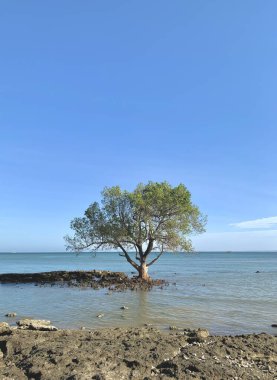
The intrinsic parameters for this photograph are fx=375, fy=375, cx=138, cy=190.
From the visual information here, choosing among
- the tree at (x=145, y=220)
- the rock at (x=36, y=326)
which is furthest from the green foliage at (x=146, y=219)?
the rock at (x=36, y=326)

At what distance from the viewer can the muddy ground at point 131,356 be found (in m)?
10.2

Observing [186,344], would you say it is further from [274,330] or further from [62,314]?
[62,314]

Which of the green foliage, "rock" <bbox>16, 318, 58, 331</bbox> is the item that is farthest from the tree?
"rock" <bbox>16, 318, 58, 331</bbox>

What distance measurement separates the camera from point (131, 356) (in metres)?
11.4

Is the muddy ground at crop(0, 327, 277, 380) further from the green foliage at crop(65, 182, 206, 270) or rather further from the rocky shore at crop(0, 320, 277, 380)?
the green foliage at crop(65, 182, 206, 270)

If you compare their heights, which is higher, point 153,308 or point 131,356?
point 131,356

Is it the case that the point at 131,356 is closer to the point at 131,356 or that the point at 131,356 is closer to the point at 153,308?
the point at 131,356

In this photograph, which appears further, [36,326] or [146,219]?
[146,219]

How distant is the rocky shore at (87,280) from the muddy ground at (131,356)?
22.6 m

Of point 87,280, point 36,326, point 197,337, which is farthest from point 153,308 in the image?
point 87,280

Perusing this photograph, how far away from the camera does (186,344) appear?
1330 cm

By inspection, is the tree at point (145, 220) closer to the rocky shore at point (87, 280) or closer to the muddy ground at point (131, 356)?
the rocky shore at point (87, 280)

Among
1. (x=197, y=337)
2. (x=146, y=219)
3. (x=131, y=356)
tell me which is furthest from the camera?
(x=146, y=219)

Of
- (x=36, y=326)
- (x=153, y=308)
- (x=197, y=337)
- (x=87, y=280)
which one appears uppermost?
(x=87, y=280)
